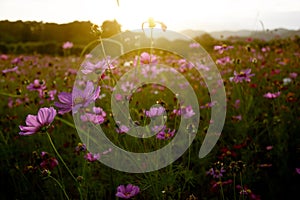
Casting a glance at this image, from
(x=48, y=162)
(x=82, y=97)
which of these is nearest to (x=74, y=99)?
(x=82, y=97)

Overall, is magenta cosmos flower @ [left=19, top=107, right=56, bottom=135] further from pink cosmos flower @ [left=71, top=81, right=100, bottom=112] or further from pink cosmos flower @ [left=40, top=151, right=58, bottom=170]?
pink cosmos flower @ [left=40, top=151, right=58, bottom=170]

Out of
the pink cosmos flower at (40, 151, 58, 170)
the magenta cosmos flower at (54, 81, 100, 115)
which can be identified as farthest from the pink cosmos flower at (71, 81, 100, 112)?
the pink cosmos flower at (40, 151, 58, 170)

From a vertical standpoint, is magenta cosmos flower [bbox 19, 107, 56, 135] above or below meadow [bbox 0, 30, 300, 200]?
above

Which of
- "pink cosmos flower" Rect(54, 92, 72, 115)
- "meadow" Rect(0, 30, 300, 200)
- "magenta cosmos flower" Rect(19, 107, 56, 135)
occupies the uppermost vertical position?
"pink cosmos flower" Rect(54, 92, 72, 115)

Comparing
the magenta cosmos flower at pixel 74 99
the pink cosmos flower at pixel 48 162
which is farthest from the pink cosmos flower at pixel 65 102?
the pink cosmos flower at pixel 48 162

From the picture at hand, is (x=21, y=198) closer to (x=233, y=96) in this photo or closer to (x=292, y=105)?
(x=233, y=96)

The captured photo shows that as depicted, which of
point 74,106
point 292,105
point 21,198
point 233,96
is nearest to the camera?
point 74,106

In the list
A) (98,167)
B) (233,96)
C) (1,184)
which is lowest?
(1,184)

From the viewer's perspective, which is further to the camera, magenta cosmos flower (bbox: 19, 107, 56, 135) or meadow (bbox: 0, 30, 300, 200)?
meadow (bbox: 0, 30, 300, 200)

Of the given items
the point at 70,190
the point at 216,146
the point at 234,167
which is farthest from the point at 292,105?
the point at 70,190

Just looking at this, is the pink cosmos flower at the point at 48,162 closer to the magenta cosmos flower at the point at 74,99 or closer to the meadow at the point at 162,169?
the meadow at the point at 162,169

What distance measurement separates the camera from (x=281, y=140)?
5.43 ft

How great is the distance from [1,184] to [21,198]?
0.22m

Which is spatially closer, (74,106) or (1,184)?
(74,106)
